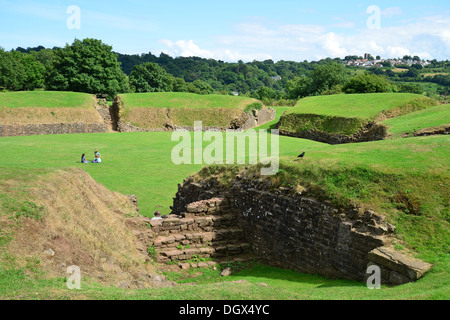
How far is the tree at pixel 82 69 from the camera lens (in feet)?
182

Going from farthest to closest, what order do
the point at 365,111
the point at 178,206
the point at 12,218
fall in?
the point at 365,111
the point at 178,206
the point at 12,218

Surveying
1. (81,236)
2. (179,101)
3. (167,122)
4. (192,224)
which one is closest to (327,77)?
(179,101)

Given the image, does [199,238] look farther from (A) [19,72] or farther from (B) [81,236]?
(A) [19,72]

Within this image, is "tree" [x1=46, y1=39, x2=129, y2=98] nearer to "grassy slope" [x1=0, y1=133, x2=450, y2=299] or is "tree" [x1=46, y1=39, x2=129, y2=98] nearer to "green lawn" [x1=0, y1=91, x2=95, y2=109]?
"green lawn" [x1=0, y1=91, x2=95, y2=109]

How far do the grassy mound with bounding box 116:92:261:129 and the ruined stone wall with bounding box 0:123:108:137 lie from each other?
3.84m

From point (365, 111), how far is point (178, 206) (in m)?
28.9

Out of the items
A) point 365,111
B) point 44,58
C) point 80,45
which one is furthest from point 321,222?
point 44,58

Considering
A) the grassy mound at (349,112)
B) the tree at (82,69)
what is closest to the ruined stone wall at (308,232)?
the grassy mound at (349,112)

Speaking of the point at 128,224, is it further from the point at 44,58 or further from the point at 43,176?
the point at 44,58

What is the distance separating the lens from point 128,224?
12648 mm

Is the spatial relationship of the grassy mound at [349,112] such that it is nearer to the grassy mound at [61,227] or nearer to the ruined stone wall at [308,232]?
the ruined stone wall at [308,232]

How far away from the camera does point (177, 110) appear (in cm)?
4991

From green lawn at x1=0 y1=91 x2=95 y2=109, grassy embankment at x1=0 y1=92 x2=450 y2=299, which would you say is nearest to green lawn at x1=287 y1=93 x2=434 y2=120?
grassy embankment at x1=0 y1=92 x2=450 y2=299

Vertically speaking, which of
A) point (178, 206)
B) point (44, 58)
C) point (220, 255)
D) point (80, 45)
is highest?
point (44, 58)
